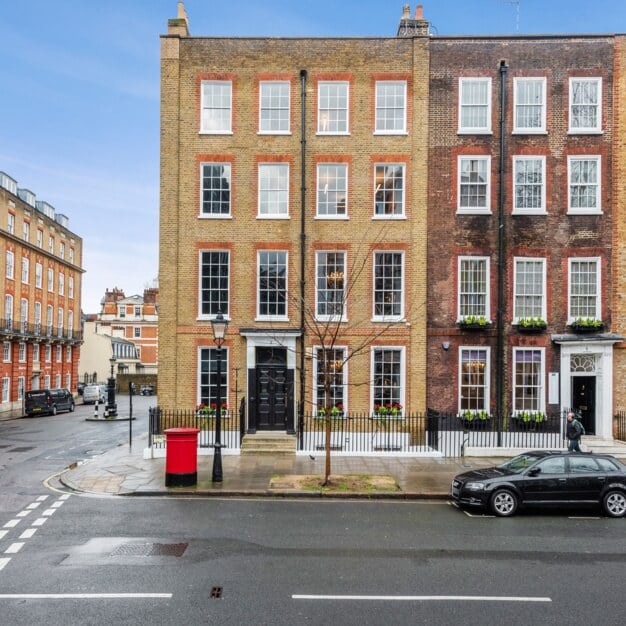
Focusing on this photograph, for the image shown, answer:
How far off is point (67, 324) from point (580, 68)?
53951 mm

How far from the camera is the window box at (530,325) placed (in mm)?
22734

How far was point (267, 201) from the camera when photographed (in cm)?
2320

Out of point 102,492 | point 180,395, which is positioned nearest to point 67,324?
point 180,395

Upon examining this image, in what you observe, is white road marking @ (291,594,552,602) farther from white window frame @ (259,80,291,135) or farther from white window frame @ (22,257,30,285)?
white window frame @ (22,257,30,285)

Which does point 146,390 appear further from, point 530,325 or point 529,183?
point 529,183

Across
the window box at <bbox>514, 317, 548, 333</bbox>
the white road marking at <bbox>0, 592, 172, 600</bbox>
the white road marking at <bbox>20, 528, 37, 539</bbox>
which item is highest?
the window box at <bbox>514, 317, 548, 333</bbox>

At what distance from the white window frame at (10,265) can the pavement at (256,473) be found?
104ft

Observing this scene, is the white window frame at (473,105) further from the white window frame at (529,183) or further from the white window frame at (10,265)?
the white window frame at (10,265)

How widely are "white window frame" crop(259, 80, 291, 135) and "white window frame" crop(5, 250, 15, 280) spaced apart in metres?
32.8

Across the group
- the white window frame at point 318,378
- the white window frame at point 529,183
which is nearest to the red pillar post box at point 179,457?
the white window frame at point 318,378

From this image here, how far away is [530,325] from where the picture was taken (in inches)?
895

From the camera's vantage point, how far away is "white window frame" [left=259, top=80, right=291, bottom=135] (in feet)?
76.2

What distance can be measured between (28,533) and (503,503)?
9.82 metres

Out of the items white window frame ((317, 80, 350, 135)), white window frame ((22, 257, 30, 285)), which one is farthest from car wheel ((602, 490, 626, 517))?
white window frame ((22, 257, 30, 285))
